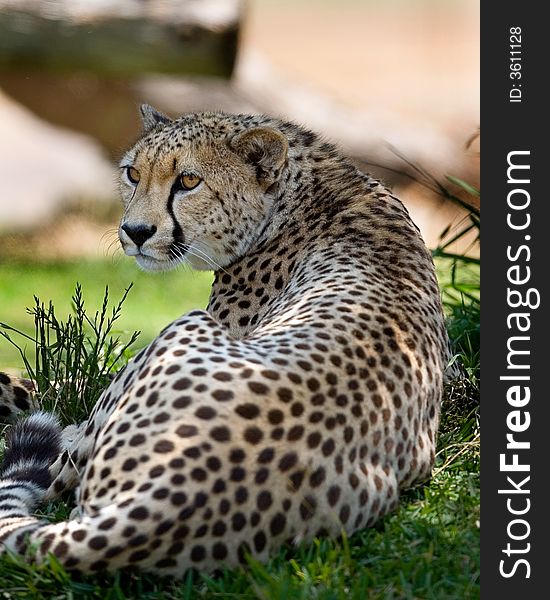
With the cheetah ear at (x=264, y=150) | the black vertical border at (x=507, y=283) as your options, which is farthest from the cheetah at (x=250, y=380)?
the black vertical border at (x=507, y=283)

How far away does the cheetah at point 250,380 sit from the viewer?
2627mm

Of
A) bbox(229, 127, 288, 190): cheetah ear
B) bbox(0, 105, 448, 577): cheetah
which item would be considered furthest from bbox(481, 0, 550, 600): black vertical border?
bbox(229, 127, 288, 190): cheetah ear

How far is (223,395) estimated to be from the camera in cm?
269

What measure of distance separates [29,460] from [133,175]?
101cm

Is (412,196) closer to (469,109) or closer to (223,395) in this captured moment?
(469,109)

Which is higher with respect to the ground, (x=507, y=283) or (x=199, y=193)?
(x=199, y=193)

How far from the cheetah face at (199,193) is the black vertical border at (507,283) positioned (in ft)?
2.58

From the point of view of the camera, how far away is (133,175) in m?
3.83

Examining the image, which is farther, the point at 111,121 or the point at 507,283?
the point at 111,121

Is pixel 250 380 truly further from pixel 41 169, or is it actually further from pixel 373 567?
pixel 41 169

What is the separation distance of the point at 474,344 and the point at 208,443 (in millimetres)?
1785

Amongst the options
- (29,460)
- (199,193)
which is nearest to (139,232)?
(199,193)

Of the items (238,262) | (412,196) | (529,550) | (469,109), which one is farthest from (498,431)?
(469,109)

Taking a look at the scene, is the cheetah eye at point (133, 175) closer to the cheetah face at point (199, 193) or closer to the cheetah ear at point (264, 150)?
the cheetah face at point (199, 193)
